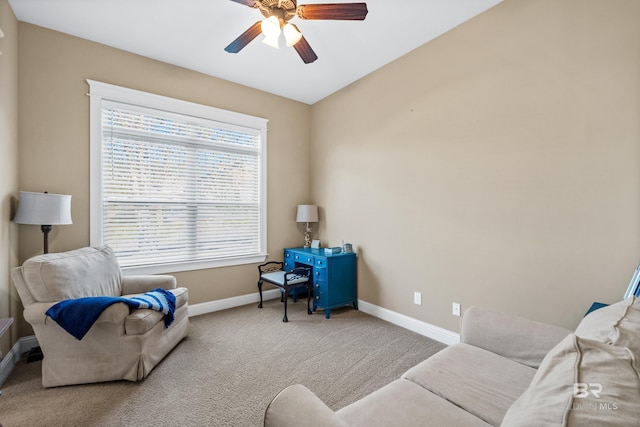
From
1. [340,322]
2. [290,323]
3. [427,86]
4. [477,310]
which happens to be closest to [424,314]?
[340,322]

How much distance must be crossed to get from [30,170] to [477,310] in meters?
3.87

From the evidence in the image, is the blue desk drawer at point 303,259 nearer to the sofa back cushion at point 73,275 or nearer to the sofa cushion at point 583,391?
the sofa back cushion at point 73,275

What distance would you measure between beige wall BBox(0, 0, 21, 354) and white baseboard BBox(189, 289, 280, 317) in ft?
5.00

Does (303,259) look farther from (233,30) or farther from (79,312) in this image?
(233,30)

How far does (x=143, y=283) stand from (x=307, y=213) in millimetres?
2149

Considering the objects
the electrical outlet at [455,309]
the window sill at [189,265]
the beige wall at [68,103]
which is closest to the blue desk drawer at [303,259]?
the window sill at [189,265]

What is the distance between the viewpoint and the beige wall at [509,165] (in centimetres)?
183

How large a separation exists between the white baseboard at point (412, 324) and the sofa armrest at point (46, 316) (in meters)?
2.55

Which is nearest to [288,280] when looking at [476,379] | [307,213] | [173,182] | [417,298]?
[307,213]

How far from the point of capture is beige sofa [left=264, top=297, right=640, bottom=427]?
2.06 feet

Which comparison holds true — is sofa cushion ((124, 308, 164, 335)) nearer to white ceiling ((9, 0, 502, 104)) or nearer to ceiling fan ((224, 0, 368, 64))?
ceiling fan ((224, 0, 368, 64))

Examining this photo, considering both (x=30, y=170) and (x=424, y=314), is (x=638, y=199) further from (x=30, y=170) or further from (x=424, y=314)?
(x=30, y=170)

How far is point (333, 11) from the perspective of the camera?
76.0 inches

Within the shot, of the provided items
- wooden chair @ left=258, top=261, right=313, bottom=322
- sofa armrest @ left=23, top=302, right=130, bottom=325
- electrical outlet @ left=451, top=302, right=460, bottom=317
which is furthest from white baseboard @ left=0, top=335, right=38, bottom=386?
electrical outlet @ left=451, top=302, right=460, bottom=317
